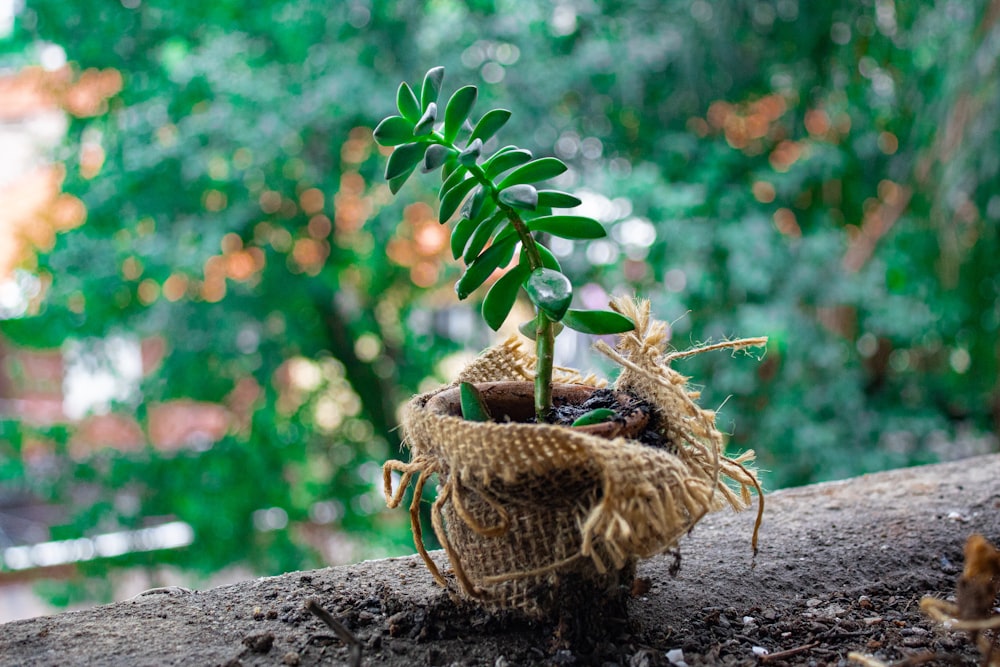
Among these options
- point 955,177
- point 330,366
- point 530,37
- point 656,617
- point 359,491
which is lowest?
point 359,491

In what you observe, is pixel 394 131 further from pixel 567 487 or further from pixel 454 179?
pixel 567 487

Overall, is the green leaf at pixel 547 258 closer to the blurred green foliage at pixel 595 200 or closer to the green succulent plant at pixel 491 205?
the green succulent plant at pixel 491 205

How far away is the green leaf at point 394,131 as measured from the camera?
26.2 inches

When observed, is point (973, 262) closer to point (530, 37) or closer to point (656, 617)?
point (530, 37)

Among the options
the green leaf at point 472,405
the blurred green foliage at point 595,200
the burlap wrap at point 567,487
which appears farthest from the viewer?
the blurred green foliage at point 595,200

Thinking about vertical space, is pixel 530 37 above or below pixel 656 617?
above

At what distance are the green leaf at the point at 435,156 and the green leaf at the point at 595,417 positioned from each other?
0.25 metres

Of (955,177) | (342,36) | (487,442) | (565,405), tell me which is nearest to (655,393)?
(565,405)

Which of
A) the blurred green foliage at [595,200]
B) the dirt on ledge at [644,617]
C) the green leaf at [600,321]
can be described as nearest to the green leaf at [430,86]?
the green leaf at [600,321]

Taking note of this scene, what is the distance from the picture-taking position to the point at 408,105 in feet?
2.25

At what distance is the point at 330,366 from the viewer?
3.01 m

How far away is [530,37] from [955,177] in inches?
43.3

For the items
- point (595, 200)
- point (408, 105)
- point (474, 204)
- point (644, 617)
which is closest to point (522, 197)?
point (474, 204)

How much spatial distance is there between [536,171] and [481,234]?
0.26 ft
